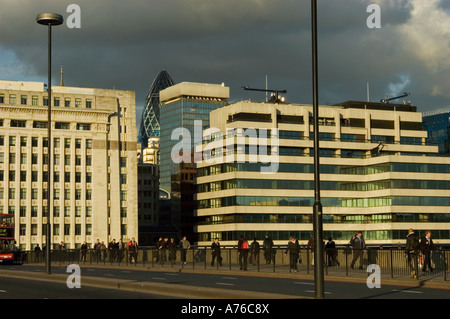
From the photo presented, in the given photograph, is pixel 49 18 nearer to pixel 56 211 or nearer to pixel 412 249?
pixel 412 249

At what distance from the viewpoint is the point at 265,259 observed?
156 ft

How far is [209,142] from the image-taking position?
504 ft

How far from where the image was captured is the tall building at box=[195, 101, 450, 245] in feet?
455

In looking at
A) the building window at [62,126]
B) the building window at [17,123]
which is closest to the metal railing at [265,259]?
the building window at [17,123]

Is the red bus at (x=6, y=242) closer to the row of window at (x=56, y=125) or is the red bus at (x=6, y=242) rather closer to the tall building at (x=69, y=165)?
the tall building at (x=69, y=165)

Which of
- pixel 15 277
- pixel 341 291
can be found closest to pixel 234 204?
pixel 15 277

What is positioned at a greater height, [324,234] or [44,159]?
[44,159]

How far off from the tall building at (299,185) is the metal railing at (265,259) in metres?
70.0

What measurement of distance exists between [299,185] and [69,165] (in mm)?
42247

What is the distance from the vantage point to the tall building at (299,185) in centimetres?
13862

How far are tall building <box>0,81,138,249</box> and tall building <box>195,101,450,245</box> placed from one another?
1533 centimetres

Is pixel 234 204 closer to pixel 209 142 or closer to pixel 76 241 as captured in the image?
pixel 209 142

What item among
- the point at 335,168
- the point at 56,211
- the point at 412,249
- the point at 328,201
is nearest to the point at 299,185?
the point at 328,201
